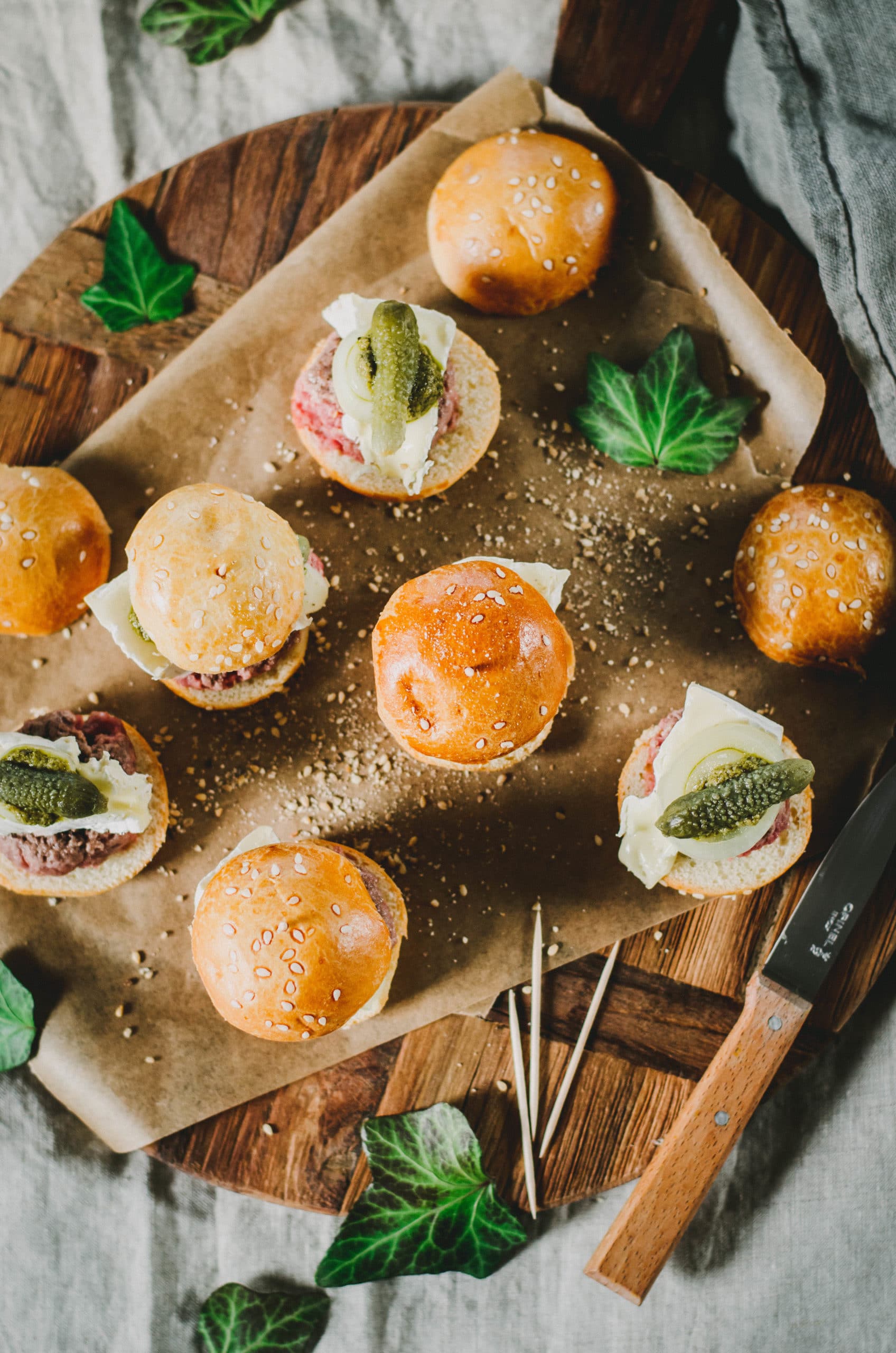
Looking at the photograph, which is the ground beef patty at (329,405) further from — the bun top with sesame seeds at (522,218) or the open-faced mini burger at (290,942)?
the open-faced mini burger at (290,942)

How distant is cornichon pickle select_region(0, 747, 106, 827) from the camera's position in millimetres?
2439

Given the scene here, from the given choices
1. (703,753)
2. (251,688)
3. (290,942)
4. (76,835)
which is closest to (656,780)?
(703,753)

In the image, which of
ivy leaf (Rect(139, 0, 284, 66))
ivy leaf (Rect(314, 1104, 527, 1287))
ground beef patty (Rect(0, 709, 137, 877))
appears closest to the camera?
ground beef patty (Rect(0, 709, 137, 877))

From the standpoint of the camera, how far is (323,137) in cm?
306

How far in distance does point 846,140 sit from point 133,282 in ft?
7.55

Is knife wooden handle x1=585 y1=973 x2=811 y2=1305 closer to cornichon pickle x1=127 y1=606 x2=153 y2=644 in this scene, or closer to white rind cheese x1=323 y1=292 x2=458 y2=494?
white rind cheese x1=323 y1=292 x2=458 y2=494

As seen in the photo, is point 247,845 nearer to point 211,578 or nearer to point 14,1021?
point 211,578

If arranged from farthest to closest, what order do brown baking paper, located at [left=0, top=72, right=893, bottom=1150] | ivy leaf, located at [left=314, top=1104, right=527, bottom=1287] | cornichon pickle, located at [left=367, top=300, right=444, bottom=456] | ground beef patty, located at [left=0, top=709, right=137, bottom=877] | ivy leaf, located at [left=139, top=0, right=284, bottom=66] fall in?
ivy leaf, located at [left=139, top=0, right=284, bottom=66], brown baking paper, located at [left=0, top=72, right=893, bottom=1150], ivy leaf, located at [left=314, top=1104, right=527, bottom=1287], ground beef patty, located at [left=0, top=709, right=137, bottom=877], cornichon pickle, located at [left=367, top=300, right=444, bottom=456]

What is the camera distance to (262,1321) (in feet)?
9.54

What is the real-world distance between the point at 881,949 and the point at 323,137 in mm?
3270

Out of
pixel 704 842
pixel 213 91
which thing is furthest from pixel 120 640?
pixel 213 91

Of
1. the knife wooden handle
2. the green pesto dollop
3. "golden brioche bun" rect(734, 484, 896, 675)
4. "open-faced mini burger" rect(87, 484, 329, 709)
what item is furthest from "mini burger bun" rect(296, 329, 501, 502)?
the knife wooden handle

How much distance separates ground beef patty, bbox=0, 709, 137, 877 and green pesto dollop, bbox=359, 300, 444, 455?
1.20 metres

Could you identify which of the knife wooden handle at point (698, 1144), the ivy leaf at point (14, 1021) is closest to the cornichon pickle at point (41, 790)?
the ivy leaf at point (14, 1021)
